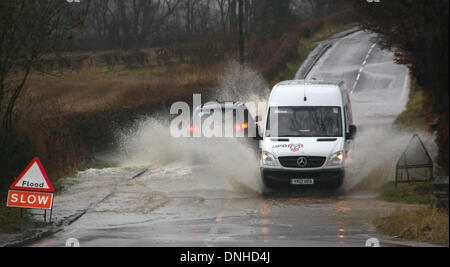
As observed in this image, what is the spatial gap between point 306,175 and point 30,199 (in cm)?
628

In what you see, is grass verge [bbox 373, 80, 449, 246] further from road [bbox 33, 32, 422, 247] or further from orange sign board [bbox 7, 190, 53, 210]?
orange sign board [bbox 7, 190, 53, 210]

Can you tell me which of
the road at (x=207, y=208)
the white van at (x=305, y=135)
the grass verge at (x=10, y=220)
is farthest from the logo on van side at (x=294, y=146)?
the grass verge at (x=10, y=220)

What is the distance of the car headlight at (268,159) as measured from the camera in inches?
707

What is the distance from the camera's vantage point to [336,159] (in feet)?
58.3

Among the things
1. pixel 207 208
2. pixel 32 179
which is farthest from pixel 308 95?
pixel 32 179

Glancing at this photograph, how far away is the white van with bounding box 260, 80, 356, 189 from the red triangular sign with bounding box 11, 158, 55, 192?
5409 millimetres

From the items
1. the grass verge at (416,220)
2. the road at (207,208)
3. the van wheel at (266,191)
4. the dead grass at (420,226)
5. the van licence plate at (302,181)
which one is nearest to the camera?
the dead grass at (420,226)

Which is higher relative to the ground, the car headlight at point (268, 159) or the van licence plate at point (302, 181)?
the car headlight at point (268, 159)

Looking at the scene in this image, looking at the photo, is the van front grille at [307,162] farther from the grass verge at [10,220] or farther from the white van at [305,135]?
the grass verge at [10,220]

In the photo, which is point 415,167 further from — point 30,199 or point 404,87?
point 404,87

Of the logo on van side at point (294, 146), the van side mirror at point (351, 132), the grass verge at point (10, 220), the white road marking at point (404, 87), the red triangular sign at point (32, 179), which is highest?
the white road marking at point (404, 87)

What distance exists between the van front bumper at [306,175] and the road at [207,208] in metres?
0.41
